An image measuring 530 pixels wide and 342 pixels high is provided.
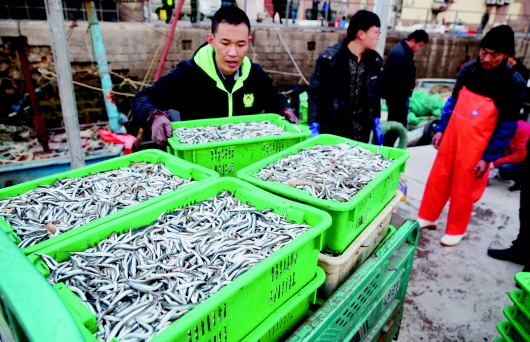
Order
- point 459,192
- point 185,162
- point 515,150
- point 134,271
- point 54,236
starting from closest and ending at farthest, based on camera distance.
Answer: point 134,271 < point 54,236 < point 185,162 < point 459,192 < point 515,150

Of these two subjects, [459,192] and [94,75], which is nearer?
[459,192]

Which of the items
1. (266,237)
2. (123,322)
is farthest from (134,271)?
(266,237)

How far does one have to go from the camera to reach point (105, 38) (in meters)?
11.1

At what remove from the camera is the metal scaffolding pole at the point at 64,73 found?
327cm

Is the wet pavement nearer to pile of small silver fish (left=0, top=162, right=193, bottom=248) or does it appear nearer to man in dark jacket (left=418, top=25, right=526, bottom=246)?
man in dark jacket (left=418, top=25, right=526, bottom=246)

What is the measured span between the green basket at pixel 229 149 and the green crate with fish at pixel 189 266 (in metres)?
0.53

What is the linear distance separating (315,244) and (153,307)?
2.85 ft

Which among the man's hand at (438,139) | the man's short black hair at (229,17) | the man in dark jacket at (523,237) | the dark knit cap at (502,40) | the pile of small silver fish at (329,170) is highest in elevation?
the man's short black hair at (229,17)

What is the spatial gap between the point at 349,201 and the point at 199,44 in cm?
1242

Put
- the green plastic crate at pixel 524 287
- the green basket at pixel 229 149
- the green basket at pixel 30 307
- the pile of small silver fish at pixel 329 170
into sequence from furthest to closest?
the green basket at pixel 229 149, the pile of small silver fish at pixel 329 170, the green plastic crate at pixel 524 287, the green basket at pixel 30 307

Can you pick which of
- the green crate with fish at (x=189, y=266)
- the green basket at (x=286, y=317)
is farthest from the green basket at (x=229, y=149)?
the green basket at (x=286, y=317)

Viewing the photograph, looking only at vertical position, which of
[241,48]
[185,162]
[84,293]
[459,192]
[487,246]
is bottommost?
[487,246]

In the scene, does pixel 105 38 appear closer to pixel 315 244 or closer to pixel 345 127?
pixel 345 127

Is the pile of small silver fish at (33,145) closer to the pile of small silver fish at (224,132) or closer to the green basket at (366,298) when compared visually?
the pile of small silver fish at (224,132)
